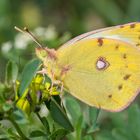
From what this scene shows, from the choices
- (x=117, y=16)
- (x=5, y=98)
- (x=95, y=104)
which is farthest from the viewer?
(x=117, y=16)

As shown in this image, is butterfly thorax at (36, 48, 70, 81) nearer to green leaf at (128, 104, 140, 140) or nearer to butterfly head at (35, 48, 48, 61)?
butterfly head at (35, 48, 48, 61)

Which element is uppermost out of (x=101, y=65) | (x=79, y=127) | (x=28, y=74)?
(x=28, y=74)

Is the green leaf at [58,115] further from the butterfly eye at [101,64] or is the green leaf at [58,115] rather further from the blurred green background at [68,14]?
the blurred green background at [68,14]

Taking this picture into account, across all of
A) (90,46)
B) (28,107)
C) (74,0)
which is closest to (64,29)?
(74,0)

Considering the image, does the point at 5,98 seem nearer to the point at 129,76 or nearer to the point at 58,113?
the point at 58,113

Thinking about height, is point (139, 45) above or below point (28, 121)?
above

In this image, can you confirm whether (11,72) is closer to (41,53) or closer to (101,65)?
(41,53)

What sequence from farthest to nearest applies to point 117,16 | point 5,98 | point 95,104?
point 117,16
point 95,104
point 5,98

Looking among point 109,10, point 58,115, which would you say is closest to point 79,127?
point 58,115
